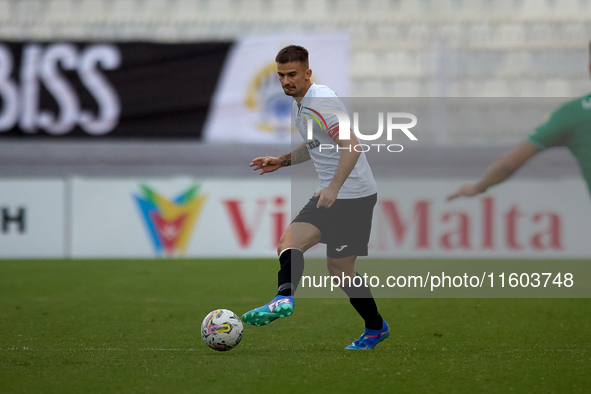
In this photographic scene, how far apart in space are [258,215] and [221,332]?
611 cm

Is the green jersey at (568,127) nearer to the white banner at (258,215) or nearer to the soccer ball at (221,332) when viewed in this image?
the soccer ball at (221,332)

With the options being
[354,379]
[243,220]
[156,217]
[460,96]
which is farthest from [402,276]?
[354,379]

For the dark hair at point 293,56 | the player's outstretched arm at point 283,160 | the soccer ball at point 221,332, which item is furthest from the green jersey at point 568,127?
the soccer ball at point 221,332

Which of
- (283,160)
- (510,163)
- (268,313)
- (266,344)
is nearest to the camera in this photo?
(510,163)

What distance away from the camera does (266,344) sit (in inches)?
186

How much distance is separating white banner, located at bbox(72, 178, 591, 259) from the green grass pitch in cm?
214

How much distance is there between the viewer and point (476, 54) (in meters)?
12.0

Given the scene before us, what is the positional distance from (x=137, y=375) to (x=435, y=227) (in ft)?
22.2

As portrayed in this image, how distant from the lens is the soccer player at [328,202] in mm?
4055

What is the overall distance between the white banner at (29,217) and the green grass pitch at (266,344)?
83.2 inches

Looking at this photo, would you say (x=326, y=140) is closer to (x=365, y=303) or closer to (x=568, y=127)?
(x=365, y=303)

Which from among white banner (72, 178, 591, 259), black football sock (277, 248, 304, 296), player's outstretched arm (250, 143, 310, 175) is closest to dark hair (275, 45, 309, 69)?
player's outstretched arm (250, 143, 310, 175)

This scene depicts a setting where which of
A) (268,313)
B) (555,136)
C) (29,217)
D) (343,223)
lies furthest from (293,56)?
(29,217)

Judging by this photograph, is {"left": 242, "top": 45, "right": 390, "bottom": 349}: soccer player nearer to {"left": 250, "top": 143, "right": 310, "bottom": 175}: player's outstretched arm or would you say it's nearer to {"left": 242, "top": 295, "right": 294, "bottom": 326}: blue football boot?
{"left": 242, "top": 295, "right": 294, "bottom": 326}: blue football boot
